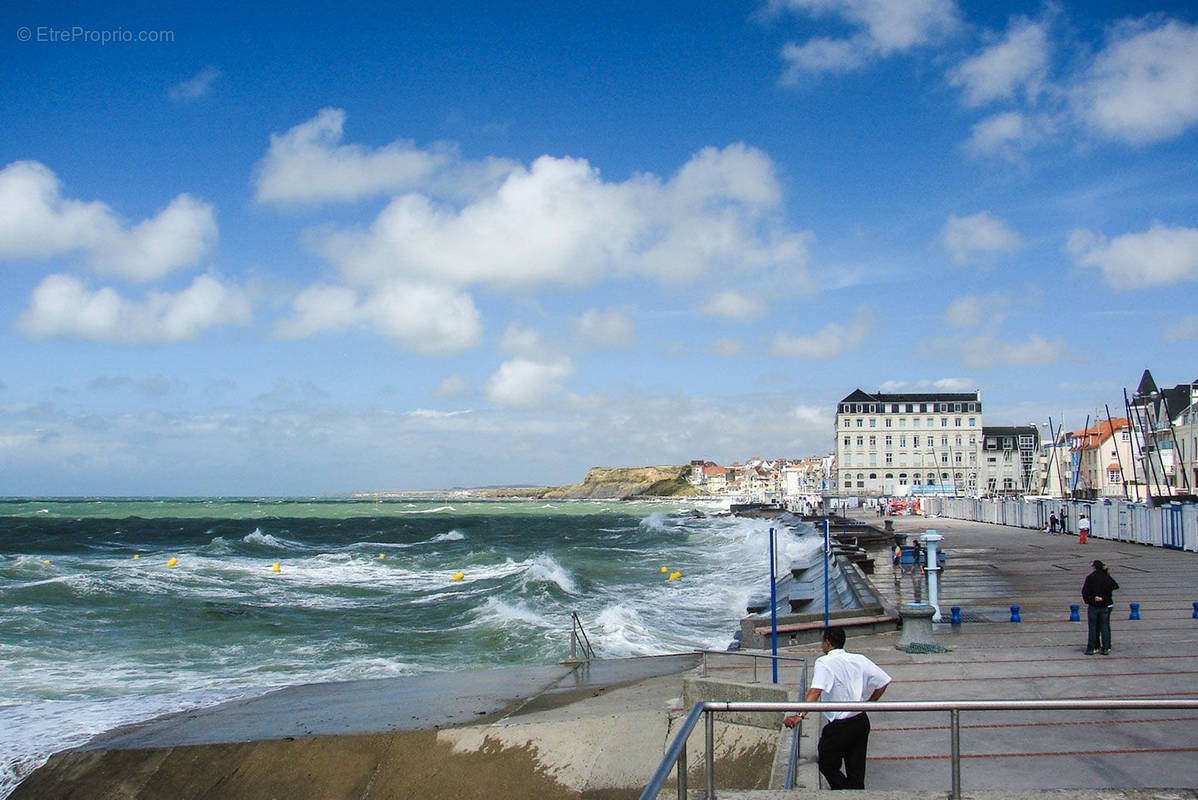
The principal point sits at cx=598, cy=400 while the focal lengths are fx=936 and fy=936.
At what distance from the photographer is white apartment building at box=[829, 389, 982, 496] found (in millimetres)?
132000

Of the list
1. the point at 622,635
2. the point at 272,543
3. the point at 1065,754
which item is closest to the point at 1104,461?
the point at 272,543

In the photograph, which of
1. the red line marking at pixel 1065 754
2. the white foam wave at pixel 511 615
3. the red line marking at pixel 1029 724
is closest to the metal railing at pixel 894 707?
the red line marking at pixel 1065 754

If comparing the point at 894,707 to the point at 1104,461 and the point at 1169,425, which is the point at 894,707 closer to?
the point at 1169,425

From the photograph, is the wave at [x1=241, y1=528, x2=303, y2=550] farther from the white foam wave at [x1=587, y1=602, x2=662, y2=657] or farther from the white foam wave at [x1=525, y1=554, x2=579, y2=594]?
the white foam wave at [x1=587, y1=602, x2=662, y2=657]

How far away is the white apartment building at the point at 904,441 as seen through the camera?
433 ft

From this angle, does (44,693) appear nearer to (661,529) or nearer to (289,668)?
(289,668)

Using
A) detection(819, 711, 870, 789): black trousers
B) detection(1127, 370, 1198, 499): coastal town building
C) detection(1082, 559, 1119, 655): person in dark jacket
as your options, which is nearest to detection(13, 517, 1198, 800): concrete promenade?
detection(819, 711, 870, 789): black trousers

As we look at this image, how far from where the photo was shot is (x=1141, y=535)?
33219 mm

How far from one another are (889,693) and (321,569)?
113 feet

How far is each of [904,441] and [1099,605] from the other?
126364 millimetres

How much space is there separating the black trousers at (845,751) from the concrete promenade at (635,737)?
0.59ft

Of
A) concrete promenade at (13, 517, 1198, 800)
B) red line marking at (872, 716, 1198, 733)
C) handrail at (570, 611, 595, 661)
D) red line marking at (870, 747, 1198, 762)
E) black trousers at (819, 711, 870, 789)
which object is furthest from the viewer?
handrail at (570, 611, 595, 661)

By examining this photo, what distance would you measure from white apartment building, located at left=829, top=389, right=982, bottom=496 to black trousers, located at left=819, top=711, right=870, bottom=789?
131 metres

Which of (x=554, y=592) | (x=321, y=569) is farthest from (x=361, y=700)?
(x=321, y=569)
